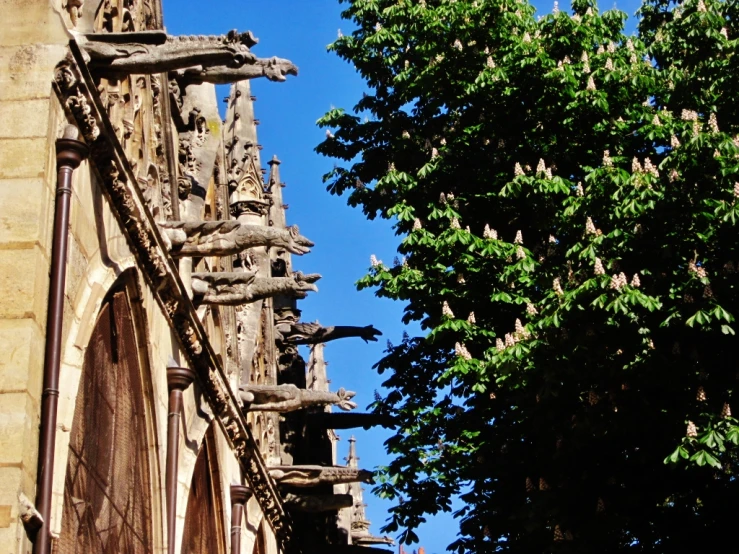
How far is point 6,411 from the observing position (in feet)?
30.6

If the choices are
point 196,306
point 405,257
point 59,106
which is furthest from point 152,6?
point 405,257

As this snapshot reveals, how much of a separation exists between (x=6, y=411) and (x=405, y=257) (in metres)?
10.3

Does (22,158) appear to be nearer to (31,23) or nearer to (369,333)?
(31,23)

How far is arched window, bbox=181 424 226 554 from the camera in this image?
1528 centimetres

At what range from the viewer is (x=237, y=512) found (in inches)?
682

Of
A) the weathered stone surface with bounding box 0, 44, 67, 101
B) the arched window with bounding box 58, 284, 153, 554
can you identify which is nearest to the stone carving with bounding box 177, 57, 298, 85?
the weathered stone surface with bounding box 0, 44, 67, 101

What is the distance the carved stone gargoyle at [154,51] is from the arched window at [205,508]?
16.8 ft

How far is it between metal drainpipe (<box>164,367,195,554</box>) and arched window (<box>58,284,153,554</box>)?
242 millimetres

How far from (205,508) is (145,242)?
457 cm

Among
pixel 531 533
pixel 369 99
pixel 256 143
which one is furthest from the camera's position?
pixel 256 143

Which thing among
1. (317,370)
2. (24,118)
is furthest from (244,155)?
(24,118)

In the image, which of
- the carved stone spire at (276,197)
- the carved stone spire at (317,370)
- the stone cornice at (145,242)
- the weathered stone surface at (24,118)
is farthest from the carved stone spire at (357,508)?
the weathered stone surface at (24,118)

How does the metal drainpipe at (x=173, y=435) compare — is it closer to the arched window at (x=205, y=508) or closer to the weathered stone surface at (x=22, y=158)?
the arched window at (x=205, y=508)

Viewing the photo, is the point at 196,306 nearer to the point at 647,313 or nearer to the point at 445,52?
the point at 647,313
